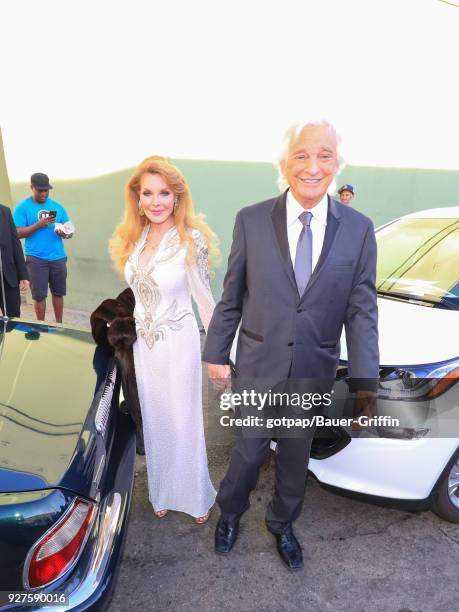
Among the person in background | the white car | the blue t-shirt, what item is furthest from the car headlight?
the blue t-shirt

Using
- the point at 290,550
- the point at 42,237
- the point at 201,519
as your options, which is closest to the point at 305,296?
the point at 290,550

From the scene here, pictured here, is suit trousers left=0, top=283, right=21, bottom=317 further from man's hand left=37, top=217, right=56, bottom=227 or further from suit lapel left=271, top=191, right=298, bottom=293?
suit lapel left=271, top=191, right=298, bottom=293

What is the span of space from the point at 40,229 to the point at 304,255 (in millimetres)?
3644

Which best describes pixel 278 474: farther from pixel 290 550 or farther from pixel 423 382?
pixel 423 382

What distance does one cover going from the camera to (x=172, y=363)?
214 centimetres

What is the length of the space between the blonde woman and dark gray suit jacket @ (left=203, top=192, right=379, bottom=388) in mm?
310

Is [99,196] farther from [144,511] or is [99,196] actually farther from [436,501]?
[436,501]

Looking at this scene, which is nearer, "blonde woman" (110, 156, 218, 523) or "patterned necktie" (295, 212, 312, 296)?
"patterned necktie" (295, 212, 312, 296)

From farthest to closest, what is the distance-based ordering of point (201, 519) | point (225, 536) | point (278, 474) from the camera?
point (201, 519)
point (225, 536)
point (278, 474)

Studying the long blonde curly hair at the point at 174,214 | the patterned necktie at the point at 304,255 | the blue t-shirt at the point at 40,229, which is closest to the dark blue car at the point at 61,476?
the long blonde curly hair at the point at 174,214

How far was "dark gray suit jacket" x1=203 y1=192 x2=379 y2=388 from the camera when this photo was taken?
1724mm

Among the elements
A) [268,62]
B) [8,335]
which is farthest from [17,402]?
[268,62]

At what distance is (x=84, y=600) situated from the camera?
1320 mm

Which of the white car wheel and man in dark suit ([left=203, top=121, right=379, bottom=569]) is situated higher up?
man in dark suit ([left=203, top=121, right=379, bottom=569])
